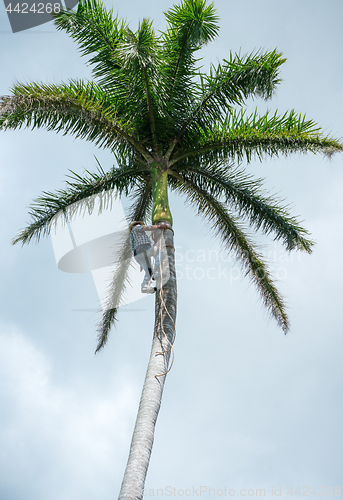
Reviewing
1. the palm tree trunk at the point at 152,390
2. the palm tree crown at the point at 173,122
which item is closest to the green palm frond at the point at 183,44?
the palm tree crown at the point at 173,122

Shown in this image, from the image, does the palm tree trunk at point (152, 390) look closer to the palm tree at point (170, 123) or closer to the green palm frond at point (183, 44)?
the palm tree at point (170, 123)

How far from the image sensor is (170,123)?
722 centimetres

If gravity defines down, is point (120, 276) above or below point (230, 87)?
below

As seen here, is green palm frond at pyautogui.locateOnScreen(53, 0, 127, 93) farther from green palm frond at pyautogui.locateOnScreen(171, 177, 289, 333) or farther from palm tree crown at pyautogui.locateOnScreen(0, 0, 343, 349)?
green palm frond at pyautogui.locateOnScreen(171, 177, 289, 333)

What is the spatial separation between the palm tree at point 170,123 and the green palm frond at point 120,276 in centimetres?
7

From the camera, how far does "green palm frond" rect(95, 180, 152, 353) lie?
841cm

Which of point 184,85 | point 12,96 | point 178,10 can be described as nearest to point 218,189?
point 184,85

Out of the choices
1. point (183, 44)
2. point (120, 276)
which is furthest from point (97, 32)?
point (120, 276)

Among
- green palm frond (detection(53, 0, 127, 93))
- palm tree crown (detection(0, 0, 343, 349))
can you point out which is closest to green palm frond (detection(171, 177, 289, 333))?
palm tree crown (detection(0, 0, 343, 349))

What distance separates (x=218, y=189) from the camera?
26.4ft

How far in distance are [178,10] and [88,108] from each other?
2.43 meters

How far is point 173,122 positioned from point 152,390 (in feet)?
15.5

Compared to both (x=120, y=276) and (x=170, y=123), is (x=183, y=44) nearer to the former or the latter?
(x=170, y=123)

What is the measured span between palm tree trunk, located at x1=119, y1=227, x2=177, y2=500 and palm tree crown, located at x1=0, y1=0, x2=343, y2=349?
1346mm
